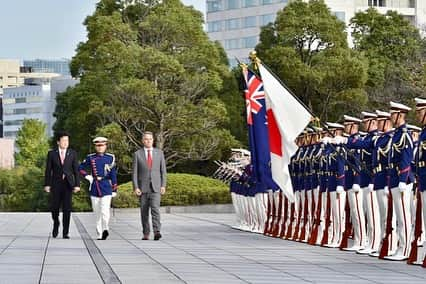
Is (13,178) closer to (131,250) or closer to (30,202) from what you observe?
(30,202)

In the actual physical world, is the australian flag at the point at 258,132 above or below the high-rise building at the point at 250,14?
below

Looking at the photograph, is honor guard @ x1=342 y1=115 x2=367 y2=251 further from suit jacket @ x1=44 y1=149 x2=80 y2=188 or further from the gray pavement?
suit jacket @ x1=44 y1=149 x2=80 y2=188

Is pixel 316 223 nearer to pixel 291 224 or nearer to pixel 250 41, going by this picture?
pixel 291 224

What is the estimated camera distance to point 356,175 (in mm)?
17094

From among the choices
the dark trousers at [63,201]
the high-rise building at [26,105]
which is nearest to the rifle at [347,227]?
the dark trousers at [63,201]

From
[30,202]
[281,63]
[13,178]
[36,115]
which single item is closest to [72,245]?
[281,63]

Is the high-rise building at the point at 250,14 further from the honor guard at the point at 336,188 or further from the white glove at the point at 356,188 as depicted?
the white glove at the point at 356,188

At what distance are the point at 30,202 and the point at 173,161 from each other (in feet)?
48.5

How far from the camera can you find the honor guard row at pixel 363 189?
49.1 ft

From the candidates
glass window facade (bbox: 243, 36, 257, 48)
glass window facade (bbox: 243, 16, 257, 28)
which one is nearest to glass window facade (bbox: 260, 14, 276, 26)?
glass window facade (bbox: 243, 16, 257, 28)

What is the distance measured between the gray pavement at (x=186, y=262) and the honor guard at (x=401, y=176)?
45 cm

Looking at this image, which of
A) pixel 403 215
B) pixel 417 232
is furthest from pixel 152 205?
pixel 417 232

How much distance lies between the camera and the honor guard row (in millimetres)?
14977

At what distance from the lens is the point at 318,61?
45.4m
